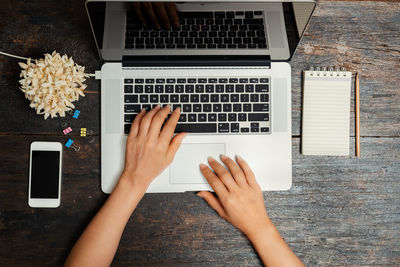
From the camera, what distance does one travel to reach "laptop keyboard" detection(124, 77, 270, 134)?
90cm

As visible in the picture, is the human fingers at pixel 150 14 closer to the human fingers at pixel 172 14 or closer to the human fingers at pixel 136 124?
the human fingers at pixel 172 14

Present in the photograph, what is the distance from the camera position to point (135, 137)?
875mm

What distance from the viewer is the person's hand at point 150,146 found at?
2.85 ft

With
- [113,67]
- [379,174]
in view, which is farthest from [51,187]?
[379,174]

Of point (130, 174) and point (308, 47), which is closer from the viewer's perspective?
point (130, 174)

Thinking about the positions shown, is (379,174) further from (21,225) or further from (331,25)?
(21,225)

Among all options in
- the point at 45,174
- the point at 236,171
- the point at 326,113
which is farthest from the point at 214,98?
the point at 45,174

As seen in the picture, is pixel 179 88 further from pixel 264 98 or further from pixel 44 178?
pixel 44 178

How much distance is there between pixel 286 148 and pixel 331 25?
0.43 metres

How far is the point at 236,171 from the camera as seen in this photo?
34.7 inches

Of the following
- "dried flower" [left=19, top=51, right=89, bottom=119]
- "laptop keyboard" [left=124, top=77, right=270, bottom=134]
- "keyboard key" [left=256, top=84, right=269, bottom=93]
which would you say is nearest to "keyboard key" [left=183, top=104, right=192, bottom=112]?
"laptop keyboard" [left=124, top=77, right=270, bottom=134]

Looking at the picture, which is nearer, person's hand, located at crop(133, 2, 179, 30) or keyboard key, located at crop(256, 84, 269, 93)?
person's hand, located at crop(133, 2, 179, 30)

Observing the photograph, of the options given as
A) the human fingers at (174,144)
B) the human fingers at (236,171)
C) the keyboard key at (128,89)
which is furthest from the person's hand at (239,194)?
the keyboard key at (128,89)

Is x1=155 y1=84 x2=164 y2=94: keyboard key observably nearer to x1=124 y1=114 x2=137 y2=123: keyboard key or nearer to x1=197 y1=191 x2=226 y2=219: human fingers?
x1=124 y1=114 x2=137 y2=123: keyboard key
